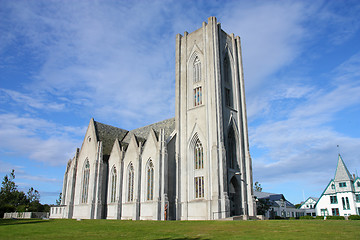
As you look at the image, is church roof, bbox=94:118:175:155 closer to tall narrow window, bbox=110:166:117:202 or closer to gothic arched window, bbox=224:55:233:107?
tall narrow window, bbox=110:166:117:202

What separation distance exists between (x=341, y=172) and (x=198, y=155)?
3551cm

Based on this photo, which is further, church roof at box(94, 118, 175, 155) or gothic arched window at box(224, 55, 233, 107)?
church roof at box(94, 118, 175, 155)

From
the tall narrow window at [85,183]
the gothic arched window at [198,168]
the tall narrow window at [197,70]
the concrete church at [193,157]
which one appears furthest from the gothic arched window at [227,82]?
the tall narrow window at [85,183]

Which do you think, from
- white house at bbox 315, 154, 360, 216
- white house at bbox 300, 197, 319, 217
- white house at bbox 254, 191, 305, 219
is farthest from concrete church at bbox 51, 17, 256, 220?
white house at bbox 300, 197, 319, 217

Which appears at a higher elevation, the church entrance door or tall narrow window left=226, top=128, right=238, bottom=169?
tall narrow window left=226, top=128, right=238, bottom=169

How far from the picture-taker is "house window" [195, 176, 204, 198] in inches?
1409

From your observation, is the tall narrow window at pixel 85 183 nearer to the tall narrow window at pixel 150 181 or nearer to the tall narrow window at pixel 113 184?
the tall narrow window at pixel 113 184

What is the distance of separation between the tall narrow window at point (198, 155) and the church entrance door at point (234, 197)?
4586mm

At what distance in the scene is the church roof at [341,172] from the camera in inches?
2184

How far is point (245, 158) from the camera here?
39.7m

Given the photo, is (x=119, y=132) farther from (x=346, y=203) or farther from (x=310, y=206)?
(x=310, y=206)

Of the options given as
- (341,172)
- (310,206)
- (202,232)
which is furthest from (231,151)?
(310,206)

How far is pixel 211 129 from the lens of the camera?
3631 centimetres

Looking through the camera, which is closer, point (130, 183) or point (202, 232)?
point (202, 232)
